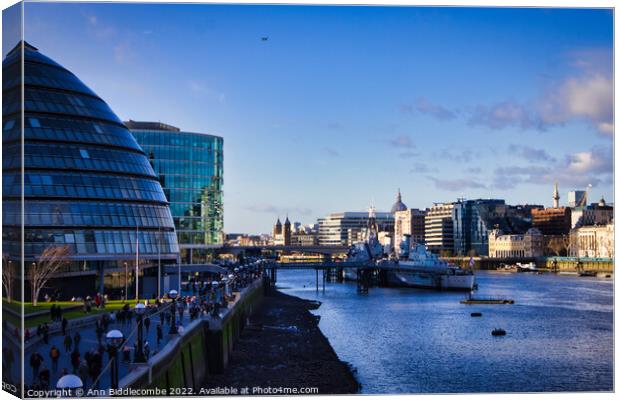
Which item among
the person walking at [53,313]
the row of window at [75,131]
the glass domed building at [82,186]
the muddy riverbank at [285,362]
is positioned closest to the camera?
the person walking at [53,313]

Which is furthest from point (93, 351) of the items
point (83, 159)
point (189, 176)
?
point (189, 176)

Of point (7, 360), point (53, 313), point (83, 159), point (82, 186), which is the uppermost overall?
point (83, 159)

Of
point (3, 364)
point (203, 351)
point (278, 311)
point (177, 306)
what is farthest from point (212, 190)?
point (3, 364)

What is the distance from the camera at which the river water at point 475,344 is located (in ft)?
129

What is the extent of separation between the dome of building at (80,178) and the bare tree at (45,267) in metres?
0.51

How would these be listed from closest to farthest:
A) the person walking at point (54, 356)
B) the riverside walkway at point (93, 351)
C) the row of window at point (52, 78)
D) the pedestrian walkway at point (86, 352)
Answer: the riverside walkway at point (93, 351) → the pedestrian walkway at point (86, 352) → the person walking at point (54, 356) → the row of window at point (52, 78)

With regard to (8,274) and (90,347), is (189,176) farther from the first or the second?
(8,274)

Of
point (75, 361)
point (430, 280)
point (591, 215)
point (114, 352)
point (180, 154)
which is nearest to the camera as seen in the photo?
point (114, 352)

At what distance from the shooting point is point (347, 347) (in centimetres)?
5153

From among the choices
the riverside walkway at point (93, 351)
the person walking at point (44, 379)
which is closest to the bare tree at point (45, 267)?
the riverside walkway at point (93, 351)

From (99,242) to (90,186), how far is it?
347 centimetres

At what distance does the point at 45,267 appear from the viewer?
39156 millimetres

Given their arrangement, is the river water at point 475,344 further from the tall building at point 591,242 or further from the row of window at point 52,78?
the tall building at point 591,242

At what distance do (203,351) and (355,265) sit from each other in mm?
95853
